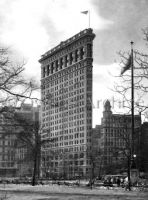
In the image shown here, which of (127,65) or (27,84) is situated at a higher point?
(127,65)

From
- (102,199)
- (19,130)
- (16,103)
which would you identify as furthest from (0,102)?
(102,199)

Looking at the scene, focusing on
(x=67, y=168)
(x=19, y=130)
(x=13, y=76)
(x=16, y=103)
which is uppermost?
(x=13, y=76)

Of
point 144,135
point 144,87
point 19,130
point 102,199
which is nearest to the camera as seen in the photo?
point 19,130

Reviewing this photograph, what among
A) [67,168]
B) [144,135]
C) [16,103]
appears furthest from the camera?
[67,168]

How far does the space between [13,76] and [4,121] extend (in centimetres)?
253

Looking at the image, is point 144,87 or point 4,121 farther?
point 144,87

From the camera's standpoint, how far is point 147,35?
888 inches

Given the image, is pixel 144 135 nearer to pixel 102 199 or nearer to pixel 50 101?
pixel 102 199

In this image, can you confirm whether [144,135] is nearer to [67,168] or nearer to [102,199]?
[102,199]

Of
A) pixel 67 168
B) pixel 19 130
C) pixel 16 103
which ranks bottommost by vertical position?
pixel 67 168

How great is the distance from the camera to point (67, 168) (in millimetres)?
190250

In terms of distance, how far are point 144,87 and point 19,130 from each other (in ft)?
24.1

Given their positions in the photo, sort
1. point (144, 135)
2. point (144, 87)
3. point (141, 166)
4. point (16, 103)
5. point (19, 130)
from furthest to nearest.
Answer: point (141, 166)
point (144, 135)
point (144, 87)
point (16, 103)
point (19, 130)

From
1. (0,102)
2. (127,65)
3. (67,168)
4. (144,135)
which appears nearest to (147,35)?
(127,65)
